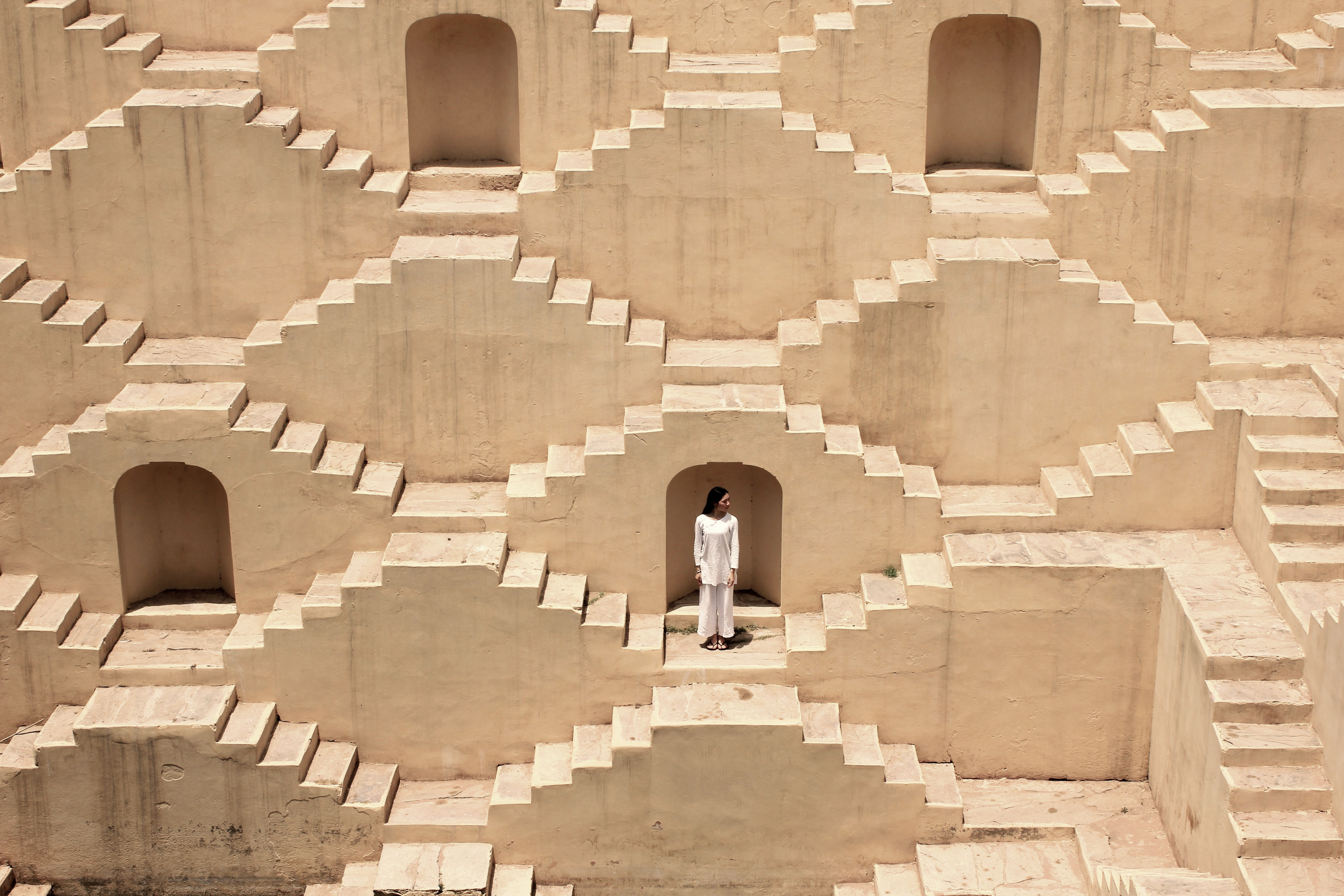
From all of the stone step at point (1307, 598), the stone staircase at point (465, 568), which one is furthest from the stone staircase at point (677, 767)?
the stone step at point (1307, 598)

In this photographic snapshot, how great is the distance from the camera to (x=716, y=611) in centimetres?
1606

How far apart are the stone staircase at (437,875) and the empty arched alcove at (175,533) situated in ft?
9.82

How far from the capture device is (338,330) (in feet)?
52.7

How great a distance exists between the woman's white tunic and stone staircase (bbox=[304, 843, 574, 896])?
9.60 ft

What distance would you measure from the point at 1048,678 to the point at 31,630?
874 centimetres

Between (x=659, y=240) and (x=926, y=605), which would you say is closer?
(x=926, y=605)

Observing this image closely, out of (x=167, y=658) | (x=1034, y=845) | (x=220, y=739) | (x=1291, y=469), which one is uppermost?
(x=1291, y=469)

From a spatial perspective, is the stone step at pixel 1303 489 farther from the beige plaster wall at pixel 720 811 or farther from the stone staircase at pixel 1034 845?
the beige plaster wall at pixel 720 811

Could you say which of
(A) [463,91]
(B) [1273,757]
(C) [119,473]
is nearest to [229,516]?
(C) [119,473]

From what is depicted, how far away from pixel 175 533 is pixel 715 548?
5108mm

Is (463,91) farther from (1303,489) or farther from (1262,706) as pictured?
(1262,706)

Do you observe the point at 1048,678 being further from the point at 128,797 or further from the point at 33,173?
the point at 33,173

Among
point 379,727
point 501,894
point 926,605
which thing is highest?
point 926,605

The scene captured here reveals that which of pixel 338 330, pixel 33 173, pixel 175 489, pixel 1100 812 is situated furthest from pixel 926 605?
pixel 33 173
